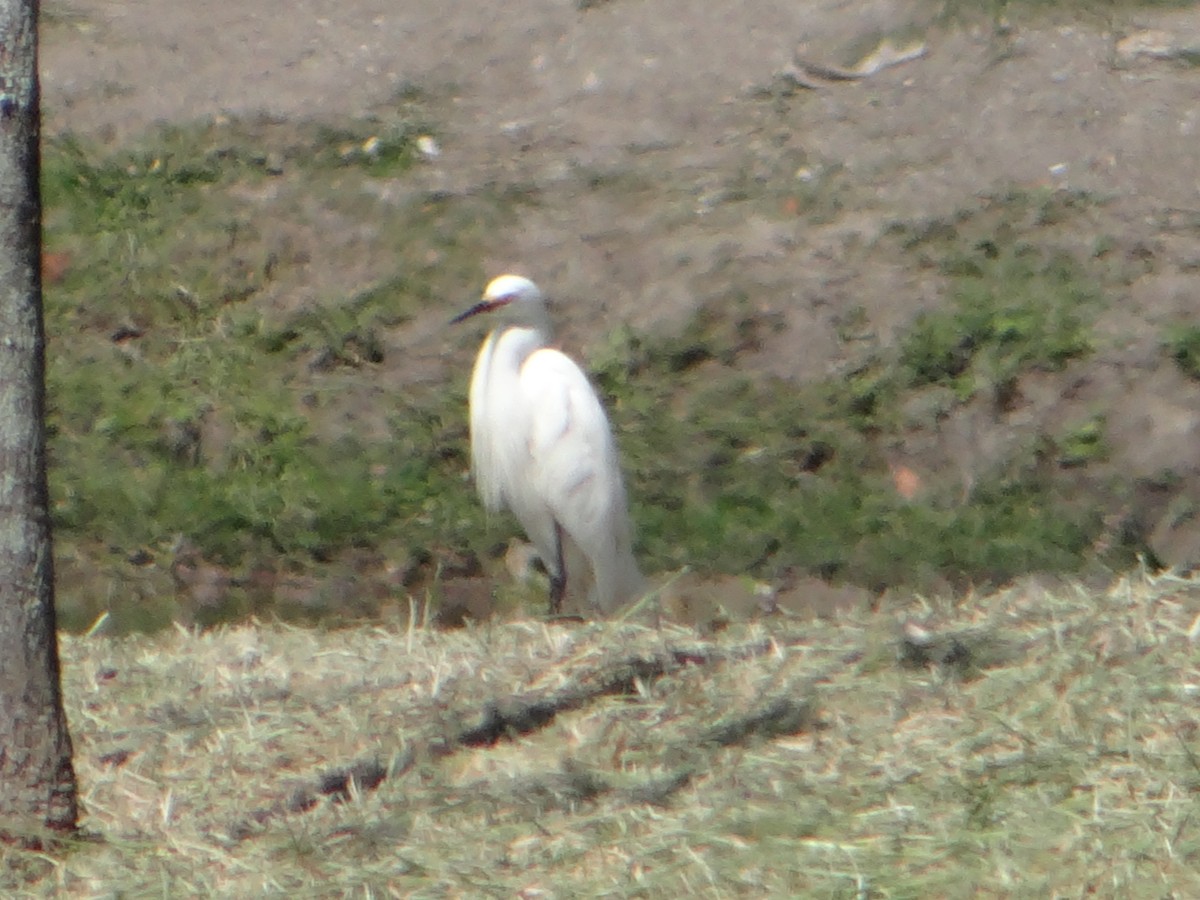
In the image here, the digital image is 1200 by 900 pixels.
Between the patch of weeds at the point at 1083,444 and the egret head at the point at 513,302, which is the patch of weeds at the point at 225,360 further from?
the patch of weeds at the point at 1083,444

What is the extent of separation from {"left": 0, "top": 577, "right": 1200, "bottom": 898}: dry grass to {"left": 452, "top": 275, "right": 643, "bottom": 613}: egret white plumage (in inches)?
36.4

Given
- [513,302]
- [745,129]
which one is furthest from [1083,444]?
[745,129]

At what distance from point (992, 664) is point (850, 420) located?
2.07 metres

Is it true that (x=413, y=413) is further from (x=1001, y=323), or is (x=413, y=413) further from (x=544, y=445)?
(x=1001, y=323)

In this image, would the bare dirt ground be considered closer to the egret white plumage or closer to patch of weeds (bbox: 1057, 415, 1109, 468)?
patch of weeds (bbox: 1057, 415, 1109, 468)

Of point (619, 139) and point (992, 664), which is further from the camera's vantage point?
point (619, 139)

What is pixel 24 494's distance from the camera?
3.12 m

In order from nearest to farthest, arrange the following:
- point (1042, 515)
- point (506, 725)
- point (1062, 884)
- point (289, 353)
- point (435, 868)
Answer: point (1062, 884)
point (435, 868)
point (506, 725)
point (1042, 515)
point (289, 353)

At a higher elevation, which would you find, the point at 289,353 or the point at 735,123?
the point at 735,123

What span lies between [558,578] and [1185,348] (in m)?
2.08

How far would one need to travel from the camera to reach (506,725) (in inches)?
153

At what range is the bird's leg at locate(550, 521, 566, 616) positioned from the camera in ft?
19.0

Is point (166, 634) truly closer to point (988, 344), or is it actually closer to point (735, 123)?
point (988, 344)

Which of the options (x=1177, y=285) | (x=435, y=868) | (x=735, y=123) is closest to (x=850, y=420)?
(x=1177, y=285)
